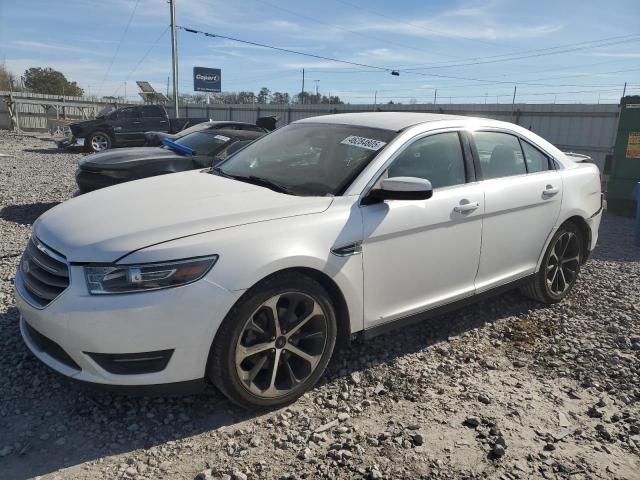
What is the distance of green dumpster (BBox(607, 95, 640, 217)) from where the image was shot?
927 cm

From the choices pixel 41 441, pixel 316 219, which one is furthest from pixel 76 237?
pixel 316 219

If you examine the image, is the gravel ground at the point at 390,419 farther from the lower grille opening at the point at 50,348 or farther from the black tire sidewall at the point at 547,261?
the black tire sidewall at the point at 547,261

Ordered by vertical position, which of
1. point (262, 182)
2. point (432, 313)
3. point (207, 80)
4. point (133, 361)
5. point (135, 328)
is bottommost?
point (432, 313)

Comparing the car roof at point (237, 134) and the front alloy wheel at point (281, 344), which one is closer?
the front alloy wheel at point (281, 344)

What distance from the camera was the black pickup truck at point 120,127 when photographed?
679 inches

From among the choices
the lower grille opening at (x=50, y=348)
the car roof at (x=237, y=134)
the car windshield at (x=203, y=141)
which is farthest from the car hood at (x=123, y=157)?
the lower grille opening at (x=50, y=348)

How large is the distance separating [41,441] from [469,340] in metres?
2.86

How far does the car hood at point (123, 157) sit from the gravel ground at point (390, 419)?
3.21m

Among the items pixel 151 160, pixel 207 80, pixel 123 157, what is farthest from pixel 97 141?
A: pixel 207 80

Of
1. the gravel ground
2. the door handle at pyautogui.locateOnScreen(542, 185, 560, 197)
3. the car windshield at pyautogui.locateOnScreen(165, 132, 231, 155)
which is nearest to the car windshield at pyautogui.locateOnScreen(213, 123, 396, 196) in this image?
the gravel ground

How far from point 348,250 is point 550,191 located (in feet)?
7.14

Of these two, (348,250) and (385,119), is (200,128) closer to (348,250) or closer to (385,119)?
(385,119)

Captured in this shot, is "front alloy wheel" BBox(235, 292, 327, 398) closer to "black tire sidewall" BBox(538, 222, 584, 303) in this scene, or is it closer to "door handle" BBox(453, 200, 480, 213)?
"door handle" BBox(453, 200, 480, 213)

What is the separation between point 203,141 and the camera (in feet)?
25.7
